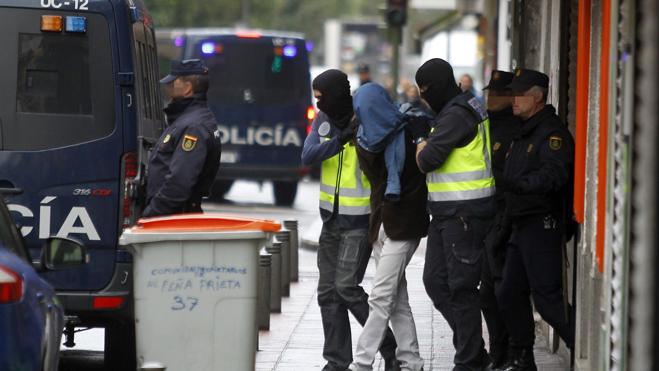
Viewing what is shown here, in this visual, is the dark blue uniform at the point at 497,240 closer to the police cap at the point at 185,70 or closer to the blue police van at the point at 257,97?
the police cap at the point at 185,70

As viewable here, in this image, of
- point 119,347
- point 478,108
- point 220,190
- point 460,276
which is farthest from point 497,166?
point 220,190

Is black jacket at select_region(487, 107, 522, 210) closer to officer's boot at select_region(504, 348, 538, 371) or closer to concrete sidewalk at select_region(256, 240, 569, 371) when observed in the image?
officer's boot at select_region(504, 348, 538, 371)

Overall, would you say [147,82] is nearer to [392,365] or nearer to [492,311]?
[392,365]

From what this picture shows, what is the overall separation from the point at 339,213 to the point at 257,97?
14.6 metres

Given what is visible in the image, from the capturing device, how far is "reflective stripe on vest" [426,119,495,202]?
28.2ft

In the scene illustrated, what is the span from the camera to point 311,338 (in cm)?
1106

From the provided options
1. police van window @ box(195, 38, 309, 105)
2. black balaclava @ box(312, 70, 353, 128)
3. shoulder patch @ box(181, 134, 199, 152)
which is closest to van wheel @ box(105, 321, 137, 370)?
shoulder patch @ box(181, 134, 199, 152)

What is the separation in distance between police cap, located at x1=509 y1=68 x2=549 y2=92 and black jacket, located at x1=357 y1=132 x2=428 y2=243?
68cm

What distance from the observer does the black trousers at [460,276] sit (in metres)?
8.59

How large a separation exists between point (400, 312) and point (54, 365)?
116 inches

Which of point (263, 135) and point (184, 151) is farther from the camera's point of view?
point (263, 135)

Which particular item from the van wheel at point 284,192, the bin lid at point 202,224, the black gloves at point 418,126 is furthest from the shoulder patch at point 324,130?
the van wheel at point 284,192

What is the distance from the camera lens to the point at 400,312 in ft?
30.0

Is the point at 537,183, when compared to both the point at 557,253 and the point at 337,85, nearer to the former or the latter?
the point at 557,253
